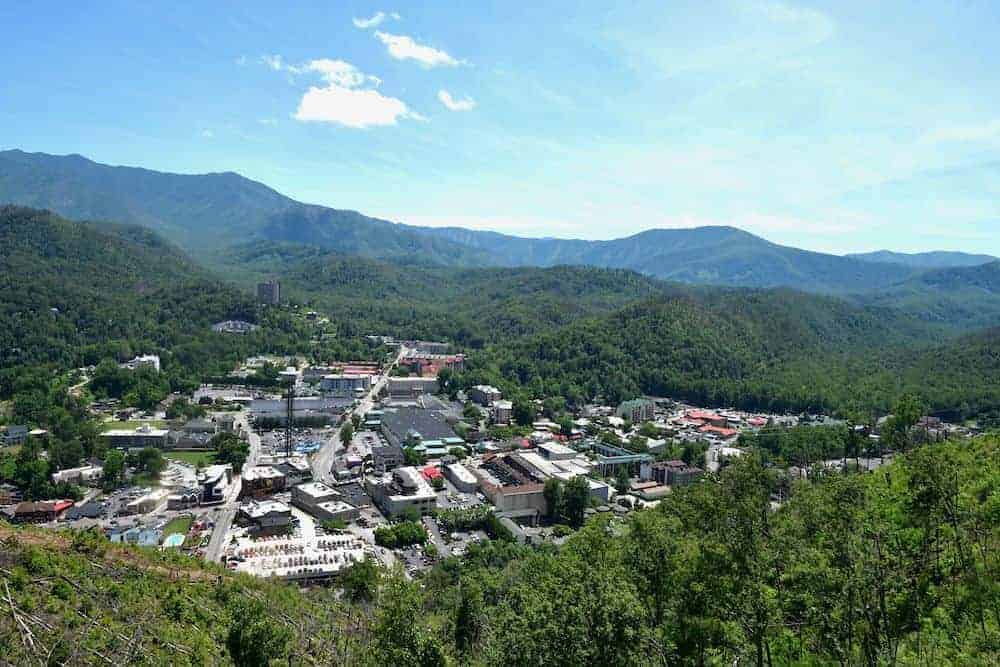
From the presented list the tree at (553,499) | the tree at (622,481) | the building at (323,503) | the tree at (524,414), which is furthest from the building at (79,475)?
the tree at (524,414)

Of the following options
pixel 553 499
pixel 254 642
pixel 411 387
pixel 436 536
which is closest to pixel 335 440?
pixel 411 387

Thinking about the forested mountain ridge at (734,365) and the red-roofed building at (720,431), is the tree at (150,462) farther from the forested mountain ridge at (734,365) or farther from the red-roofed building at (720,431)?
the red-roofed building at (720,431)

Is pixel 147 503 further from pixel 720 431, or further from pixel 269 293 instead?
pixel 269 293

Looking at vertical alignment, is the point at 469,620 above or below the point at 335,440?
above

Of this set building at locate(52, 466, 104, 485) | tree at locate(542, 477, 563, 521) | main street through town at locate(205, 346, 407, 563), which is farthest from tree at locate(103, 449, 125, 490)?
tree at locate(542, 477, 563, 521)

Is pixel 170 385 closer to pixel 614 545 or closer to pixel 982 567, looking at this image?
pixel 614 545

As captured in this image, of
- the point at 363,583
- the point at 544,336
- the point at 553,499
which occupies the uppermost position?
the point at 544,336
